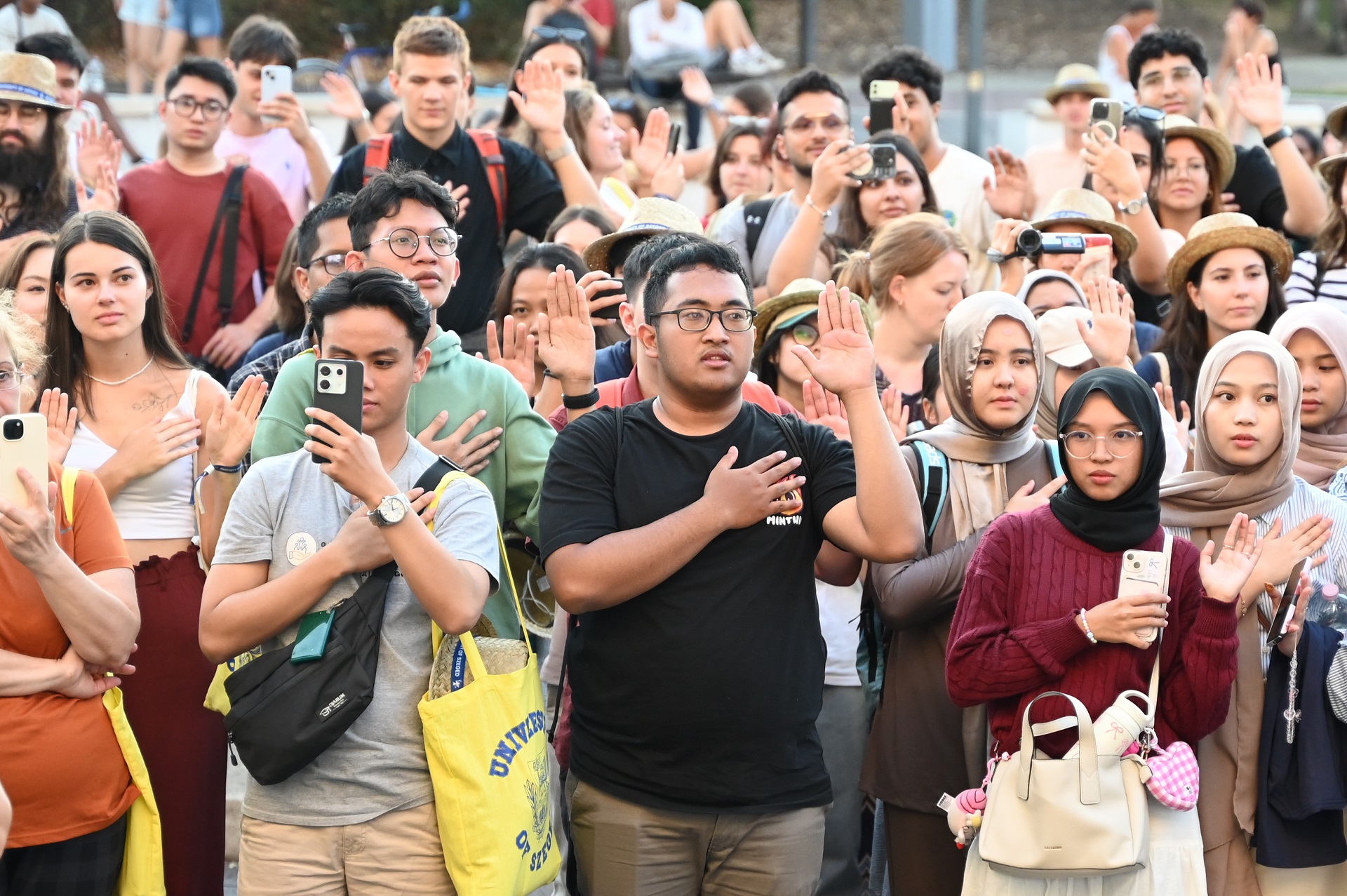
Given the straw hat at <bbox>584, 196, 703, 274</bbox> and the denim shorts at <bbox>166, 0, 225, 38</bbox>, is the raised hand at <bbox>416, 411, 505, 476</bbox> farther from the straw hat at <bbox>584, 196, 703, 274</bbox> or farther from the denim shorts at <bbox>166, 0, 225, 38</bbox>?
the denim shorts at <bbox>166, 0, 225, 38</bbox>

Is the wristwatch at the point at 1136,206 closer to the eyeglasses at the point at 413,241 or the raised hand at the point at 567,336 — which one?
the raised hand at the point at 567,336

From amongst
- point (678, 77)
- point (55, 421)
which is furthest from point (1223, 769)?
point (678, 77)

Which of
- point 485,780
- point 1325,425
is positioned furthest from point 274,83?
point 1325,425

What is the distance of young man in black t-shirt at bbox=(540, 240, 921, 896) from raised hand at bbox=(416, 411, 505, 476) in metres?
0.36

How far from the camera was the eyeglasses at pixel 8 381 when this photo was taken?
3.86 meters

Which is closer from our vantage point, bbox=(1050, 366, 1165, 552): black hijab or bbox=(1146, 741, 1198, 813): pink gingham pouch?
bbox=(1146, 741, 1198, 813): pink gingham pouch

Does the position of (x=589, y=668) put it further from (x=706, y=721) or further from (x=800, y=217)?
(x=800, y=217)

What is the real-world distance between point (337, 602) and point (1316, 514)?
8.26ft

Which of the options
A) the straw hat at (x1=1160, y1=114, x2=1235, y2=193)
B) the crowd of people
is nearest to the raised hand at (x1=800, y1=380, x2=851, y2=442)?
the crowd of people

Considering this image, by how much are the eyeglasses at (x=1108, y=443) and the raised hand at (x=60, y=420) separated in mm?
2691

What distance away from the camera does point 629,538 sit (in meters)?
3.55

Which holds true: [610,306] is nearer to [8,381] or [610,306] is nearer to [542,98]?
[542,98]

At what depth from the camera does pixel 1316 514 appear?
13.6 feet

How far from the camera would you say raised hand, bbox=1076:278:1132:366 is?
205 inches
